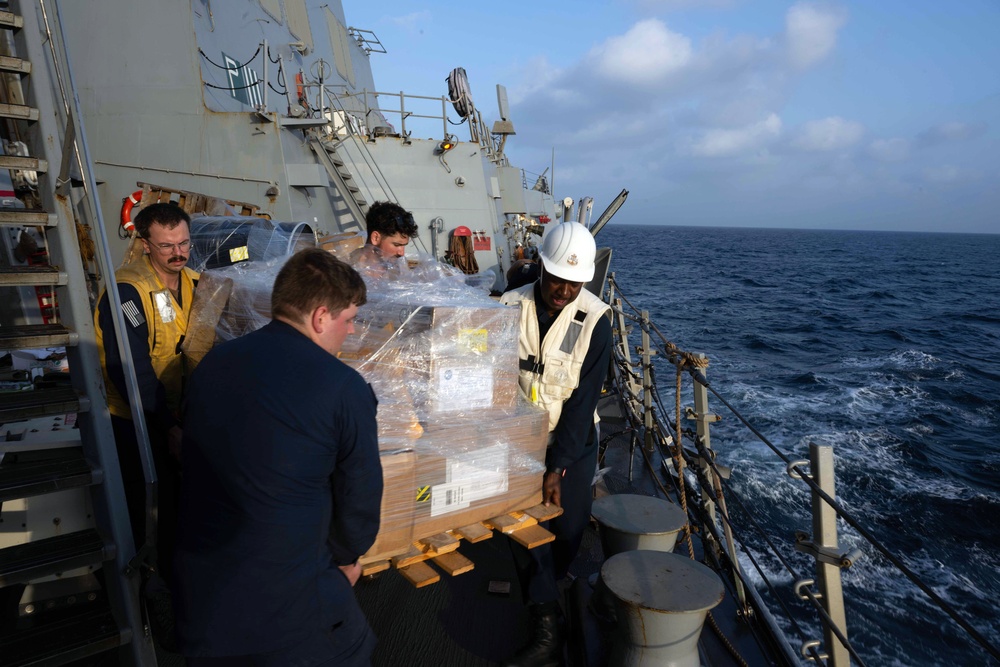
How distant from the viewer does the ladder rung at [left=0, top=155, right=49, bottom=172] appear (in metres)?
2.19

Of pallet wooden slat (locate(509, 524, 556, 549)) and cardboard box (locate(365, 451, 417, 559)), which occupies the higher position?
cardboard box (locate(365, 451, 417, 559))

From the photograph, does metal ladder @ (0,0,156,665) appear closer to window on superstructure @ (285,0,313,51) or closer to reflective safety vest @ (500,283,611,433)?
reflective safety vest @ (500,283,611,433)

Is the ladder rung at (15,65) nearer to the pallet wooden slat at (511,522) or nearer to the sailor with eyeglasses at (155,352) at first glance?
the sailor with eyeglasses at (155,352)

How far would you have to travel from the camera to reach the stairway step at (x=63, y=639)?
2039mm

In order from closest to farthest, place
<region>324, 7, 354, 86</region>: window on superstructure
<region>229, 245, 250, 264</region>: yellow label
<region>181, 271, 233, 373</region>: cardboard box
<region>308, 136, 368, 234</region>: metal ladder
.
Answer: <region>181, 271, 233, 373</region>: cardboard box → <region>229, 245, 250, 264</region>: yellow label → <region>308, 136, 368, 234</region>: metal ladder → <region>324, 7, 354, 86</region>: window on superstructure

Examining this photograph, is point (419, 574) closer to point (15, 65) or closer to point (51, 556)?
point (51, 556)

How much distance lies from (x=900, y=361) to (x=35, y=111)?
1862 cm

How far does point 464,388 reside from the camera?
8.76 feet

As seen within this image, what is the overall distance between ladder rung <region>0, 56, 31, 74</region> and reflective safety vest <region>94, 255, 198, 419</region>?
874mm

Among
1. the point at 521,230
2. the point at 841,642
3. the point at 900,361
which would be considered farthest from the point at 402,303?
the point at 521,230

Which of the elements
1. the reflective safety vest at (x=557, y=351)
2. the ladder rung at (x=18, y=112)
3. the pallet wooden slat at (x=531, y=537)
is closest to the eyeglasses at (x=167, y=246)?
the ladder rung at (x=18, y=112)

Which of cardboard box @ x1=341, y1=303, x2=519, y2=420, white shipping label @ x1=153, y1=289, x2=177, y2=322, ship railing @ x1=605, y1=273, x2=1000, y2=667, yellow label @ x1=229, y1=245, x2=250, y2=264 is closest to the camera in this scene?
ship railing @ x1=605, y1=273, x2=1000, y2=667

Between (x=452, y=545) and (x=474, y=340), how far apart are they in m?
0.88

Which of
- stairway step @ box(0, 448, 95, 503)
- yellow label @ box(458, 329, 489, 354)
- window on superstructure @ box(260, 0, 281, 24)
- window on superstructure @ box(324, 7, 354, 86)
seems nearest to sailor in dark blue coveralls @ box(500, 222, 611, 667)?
yellow label @ box(458, 329, 489, 354)
